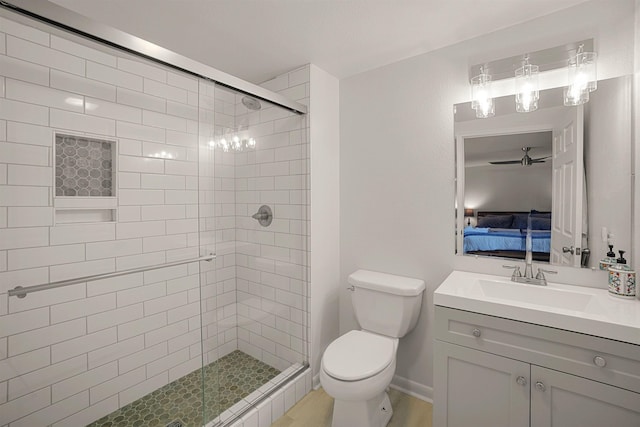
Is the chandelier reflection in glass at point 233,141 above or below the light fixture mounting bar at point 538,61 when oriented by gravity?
below

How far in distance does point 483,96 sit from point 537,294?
1153mm

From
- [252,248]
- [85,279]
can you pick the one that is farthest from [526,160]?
[85,279]

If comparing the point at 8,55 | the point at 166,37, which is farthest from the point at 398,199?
the point at 8,55

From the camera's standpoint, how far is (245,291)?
200 cm

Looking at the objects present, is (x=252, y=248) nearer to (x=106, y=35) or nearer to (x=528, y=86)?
(x=106, y=35)

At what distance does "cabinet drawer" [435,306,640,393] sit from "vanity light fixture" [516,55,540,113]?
117 cm

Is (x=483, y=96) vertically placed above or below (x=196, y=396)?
above

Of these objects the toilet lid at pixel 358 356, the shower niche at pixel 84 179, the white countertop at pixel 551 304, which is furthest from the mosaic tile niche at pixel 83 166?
the white countertop at pixel 551 304

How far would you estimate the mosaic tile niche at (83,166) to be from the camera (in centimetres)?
149

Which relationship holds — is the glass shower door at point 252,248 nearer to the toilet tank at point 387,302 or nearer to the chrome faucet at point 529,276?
the toilet tank at point 387,302

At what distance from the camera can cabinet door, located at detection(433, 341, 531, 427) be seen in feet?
4.22

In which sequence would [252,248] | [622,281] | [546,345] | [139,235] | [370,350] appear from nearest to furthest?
[546,345] < [622,281] < [370,350] < [139,235] < [252,248]

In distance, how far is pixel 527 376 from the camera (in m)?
1.26

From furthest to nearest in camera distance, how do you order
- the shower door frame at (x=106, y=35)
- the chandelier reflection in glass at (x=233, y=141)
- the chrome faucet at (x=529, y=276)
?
1. the chandelier reflection in glass at (x=233, y=141)
2. the chrome faucet at (x=529, y=276)
3. the shower door frame at (x=106, y=35)
